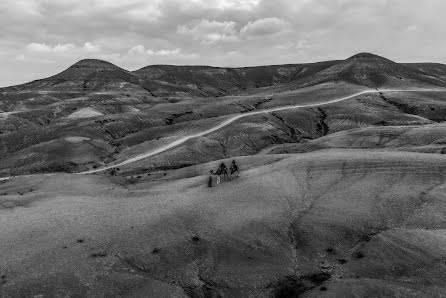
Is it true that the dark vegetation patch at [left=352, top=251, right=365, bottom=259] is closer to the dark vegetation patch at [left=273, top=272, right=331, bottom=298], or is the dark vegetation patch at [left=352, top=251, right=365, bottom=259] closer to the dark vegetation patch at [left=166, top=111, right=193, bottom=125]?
the dark vegetation patch at [left=273, top=272, right=331, bottom=298]

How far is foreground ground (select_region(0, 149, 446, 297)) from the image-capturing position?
136ft

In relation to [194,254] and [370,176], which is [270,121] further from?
[194,254]

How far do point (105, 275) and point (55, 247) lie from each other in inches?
351

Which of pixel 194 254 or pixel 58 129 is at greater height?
pixel 58 129

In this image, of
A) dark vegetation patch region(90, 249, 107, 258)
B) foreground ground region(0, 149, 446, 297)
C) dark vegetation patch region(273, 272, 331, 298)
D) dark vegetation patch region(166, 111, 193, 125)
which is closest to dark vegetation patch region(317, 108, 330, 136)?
dark vegetation patch region(166, 111, 193, 125)

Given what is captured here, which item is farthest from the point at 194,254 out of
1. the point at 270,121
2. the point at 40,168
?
the point at 270,121

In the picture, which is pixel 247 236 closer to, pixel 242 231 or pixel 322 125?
pixel 242 231

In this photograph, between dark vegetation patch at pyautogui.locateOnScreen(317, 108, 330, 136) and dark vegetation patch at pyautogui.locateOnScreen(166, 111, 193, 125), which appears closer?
dark vegetation patch at pyautogui.locateOnScreen(317, 108, 330, 136)

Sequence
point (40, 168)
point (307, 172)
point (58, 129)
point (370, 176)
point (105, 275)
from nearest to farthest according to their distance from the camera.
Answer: point (105, 275)
point (370, 176)
point (307, 172)
point (40, 168)
point (58, 129)

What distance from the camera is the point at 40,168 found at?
395ft

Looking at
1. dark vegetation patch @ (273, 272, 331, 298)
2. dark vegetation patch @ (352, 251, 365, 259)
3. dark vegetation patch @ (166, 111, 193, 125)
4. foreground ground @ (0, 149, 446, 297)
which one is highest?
dark vegetation patch @ (166, 111, 193, 125)

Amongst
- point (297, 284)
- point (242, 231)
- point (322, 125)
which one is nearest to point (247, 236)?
point (242, 231)

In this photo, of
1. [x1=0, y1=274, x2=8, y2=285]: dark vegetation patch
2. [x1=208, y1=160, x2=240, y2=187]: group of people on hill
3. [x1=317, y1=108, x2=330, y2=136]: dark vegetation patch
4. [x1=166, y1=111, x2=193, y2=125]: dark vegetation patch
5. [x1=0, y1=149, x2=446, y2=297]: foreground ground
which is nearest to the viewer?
[x1=0, y1=274, x2=8, y2=285]: dark vegetation patch

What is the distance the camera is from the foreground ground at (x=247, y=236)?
1633 inches
